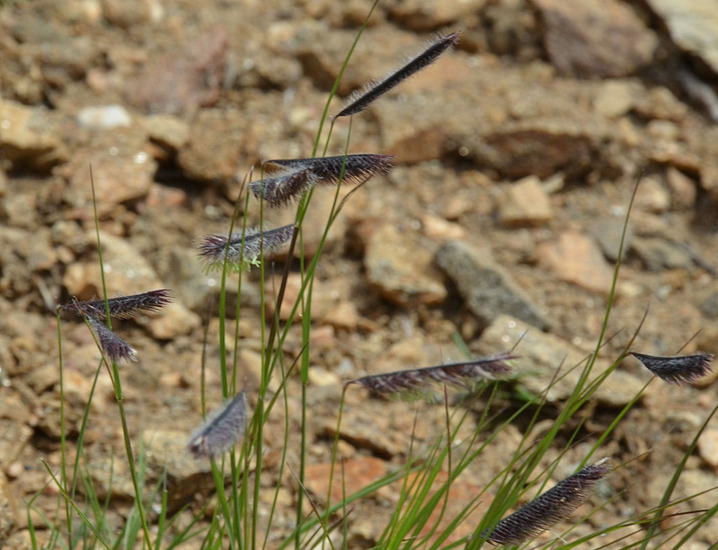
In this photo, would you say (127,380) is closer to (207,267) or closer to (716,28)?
(207,267)

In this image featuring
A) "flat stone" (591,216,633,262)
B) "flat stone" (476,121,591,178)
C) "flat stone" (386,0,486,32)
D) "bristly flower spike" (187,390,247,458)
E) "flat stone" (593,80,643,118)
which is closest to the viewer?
"bristly flower spike" (187,390,247,458)

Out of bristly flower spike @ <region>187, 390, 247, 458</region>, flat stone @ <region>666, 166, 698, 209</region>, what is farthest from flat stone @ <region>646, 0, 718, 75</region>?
bristly flower spike @ <region>187, 390, 247, 458</region>

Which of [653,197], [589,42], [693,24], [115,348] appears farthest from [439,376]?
[693,24]

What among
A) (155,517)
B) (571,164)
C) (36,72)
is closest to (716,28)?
(571,164)

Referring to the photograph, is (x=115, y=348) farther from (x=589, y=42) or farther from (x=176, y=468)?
(x=589, y=42)

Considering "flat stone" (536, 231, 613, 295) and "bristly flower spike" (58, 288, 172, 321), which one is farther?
"flat stone" (536, 231, 613, 295)

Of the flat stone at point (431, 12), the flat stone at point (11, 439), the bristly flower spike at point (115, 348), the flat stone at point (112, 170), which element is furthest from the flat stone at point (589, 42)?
the bristly flower spike at point (115, 348)

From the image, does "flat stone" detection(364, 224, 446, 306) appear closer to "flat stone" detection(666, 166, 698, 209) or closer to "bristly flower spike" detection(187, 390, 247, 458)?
"flat stone" detection(666, 166, 698, 209)

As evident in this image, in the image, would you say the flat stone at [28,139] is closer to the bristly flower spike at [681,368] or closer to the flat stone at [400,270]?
the flat stone at [400,270]
